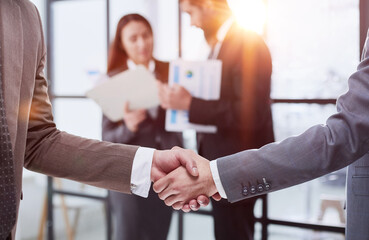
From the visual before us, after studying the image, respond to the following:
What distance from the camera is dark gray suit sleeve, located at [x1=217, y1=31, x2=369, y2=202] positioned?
1227mm

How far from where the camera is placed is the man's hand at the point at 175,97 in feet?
6.77

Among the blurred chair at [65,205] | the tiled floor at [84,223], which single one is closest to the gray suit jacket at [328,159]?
the tiled floor at [84,223]

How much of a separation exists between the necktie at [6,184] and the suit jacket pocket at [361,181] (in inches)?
37.5

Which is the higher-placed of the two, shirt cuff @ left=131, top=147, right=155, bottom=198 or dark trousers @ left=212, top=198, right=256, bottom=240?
shirt cuff @ left=131, top=147, right=155, bottom=198

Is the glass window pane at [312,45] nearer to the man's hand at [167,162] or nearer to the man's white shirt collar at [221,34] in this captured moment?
the man's white shirt collar at [221,34]

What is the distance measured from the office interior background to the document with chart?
161mm

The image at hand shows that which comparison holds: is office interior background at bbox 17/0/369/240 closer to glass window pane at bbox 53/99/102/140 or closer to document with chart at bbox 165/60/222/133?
glass window pane at bbox 53/99/102/140

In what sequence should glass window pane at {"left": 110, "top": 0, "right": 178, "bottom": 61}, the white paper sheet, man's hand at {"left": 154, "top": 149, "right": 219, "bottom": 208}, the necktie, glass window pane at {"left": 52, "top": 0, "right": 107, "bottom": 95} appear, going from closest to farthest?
1. the necktie
2. man's hand at {"left": 154, "top": 149, "right": 219, "bottom": 208}
3. the white paper sheet
4. glass window pane at {"left": 110, "top": 0, "right": 178, "bottom": 61}
5. glass window pane at {"left": 52, "top": 0, "right": 107, "bottom": 95}

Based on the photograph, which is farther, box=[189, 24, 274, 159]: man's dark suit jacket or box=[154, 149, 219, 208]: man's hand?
box=[189, 24, 274, 159]: man's dark suit jacket

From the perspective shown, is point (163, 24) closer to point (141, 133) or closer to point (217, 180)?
point (141, 133)

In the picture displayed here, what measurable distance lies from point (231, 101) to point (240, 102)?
0.05 m

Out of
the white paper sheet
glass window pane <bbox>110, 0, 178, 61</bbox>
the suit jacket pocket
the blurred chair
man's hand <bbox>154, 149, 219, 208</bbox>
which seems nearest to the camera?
the suit jacket pocket

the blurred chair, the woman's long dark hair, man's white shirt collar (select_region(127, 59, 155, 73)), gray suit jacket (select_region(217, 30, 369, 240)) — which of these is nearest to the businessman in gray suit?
gray suit jacket (select_region(217, 30, 369, 240))

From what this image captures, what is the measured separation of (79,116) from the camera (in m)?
2.96
